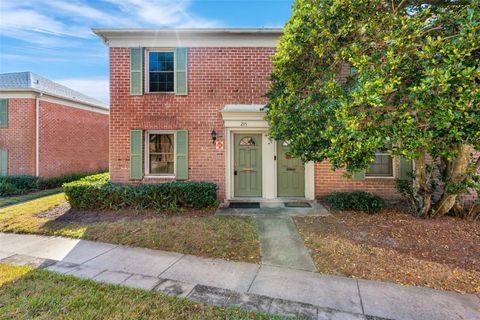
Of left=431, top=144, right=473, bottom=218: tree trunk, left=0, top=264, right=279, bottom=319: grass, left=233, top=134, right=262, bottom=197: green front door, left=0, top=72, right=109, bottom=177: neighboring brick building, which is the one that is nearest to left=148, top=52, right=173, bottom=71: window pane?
left=233, top=134, right=262, bottom=197: green front door

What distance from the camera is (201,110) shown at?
780 cm

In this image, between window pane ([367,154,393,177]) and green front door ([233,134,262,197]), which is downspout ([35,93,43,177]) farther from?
window pane ([367,154,393,177])

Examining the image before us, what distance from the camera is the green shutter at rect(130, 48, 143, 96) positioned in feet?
25.4

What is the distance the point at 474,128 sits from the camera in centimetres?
348

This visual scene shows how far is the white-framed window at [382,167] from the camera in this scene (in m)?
7.75

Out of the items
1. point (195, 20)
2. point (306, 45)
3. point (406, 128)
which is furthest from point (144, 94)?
point (406, 128)

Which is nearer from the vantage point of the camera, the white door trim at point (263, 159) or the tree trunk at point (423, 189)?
the tree trunk at point (423, 189)

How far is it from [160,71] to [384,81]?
22.1 feet

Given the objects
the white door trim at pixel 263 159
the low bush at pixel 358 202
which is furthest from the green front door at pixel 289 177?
the low bush at pixel 358 202

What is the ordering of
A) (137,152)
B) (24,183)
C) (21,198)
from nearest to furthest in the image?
(137,152) < (21,198) < (24,183)

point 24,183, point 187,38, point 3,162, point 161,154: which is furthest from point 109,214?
point 3,162

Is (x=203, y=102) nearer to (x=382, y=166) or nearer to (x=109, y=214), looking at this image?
(x=109, y=214)

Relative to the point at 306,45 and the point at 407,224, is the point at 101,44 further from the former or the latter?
the point at 407,224

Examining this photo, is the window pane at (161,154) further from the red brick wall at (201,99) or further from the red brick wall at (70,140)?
the red brick wall at (70,140)
